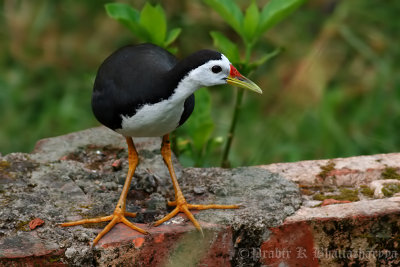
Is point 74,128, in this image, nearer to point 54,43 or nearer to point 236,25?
point 54,43

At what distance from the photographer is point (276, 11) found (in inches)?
134

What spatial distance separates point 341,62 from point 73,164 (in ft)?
9.36

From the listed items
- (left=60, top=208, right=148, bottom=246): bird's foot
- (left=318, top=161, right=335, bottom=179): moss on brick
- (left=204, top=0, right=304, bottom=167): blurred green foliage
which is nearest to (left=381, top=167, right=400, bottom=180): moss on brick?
(left=318, top=161, right=335, bottom=179): moss on brick

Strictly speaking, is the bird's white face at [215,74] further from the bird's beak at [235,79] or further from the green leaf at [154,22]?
the green leaf at [154,22]

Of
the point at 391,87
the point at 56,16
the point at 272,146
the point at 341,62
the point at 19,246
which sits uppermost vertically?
the point at 56,16

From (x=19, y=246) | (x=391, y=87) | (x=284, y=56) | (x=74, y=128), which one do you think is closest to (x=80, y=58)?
(x=74, y=128)

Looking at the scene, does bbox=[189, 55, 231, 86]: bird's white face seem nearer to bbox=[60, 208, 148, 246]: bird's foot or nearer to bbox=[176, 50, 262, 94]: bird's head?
bbox=[176, 50, 262, 94]: bird's head

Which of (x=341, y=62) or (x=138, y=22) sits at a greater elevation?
(x=341, y=62)

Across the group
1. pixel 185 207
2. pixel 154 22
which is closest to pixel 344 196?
pixel 185 207

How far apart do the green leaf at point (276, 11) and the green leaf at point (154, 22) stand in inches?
20.1

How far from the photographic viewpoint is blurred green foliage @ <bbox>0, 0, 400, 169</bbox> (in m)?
4.83

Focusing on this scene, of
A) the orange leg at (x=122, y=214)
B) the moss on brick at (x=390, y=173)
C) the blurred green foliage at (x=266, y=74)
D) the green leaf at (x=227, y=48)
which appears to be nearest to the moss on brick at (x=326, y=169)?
the moss on brick at (x=390, y=173)

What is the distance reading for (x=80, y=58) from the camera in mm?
5504

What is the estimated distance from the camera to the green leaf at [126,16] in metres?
3.32
